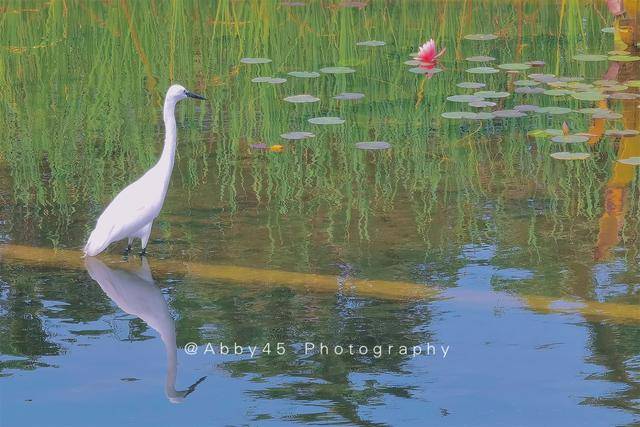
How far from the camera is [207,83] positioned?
8.66 m

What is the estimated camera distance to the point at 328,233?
18.1ft

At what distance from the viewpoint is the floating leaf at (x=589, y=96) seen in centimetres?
774

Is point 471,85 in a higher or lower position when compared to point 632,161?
higher

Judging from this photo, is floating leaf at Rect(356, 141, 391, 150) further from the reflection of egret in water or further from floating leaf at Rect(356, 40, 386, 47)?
floating leaf at Rect(356, 40, 386, 47)

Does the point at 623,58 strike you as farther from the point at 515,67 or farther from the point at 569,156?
the point at 569,156

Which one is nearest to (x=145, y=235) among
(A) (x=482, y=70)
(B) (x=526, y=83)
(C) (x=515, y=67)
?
(B) (x=526, y=83)

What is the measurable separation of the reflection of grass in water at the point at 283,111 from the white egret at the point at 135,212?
526mm

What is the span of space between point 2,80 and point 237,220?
12.4ft

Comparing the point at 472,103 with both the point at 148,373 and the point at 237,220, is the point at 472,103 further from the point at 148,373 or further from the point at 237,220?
the point at 148,373

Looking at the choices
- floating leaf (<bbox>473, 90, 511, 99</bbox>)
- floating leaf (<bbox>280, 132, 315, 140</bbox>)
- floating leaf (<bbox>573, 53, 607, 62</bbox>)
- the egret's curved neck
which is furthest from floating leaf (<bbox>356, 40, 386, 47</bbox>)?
the egret's curved neck

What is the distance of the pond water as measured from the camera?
3.91 meters

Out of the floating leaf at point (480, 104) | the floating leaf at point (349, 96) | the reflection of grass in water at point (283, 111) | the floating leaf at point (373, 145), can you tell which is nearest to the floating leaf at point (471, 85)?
the reflection of grass in water at point (283, 111)

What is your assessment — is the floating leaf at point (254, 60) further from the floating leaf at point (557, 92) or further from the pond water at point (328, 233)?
the floating leaf at point (557, 92)

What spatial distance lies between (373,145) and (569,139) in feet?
3.67
